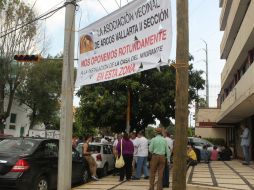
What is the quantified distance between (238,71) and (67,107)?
20362 millimetres

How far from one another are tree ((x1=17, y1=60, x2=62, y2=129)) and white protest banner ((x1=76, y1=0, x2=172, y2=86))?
34.8 m

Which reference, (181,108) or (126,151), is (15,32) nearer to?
(126,151)

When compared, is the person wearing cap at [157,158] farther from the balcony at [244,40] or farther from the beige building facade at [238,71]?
the balcony at [244,40]

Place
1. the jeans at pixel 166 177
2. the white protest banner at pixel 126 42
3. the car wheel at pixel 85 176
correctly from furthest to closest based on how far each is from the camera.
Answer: the car wheel at pixel 85 176
the jeans at pixel 166 177
the white protest banner at pixel 126 42

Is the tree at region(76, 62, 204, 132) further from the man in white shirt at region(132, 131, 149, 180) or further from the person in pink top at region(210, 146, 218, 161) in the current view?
the man in white shirt at region(132, 131, 149, 180)

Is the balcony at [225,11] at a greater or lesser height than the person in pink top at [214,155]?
greater

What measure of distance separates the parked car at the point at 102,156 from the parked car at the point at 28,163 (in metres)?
4.94

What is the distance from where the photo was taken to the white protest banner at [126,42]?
336 inches

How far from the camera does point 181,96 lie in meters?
7.64

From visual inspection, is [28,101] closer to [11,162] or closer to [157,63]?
[11,162]

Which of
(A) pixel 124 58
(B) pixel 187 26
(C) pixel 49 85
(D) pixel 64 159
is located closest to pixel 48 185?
(D) pixel 64 159

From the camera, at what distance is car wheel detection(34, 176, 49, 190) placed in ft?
37.4

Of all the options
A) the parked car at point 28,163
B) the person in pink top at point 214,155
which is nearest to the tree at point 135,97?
the person in pink top at point 214,155

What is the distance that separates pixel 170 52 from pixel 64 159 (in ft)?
15.3
